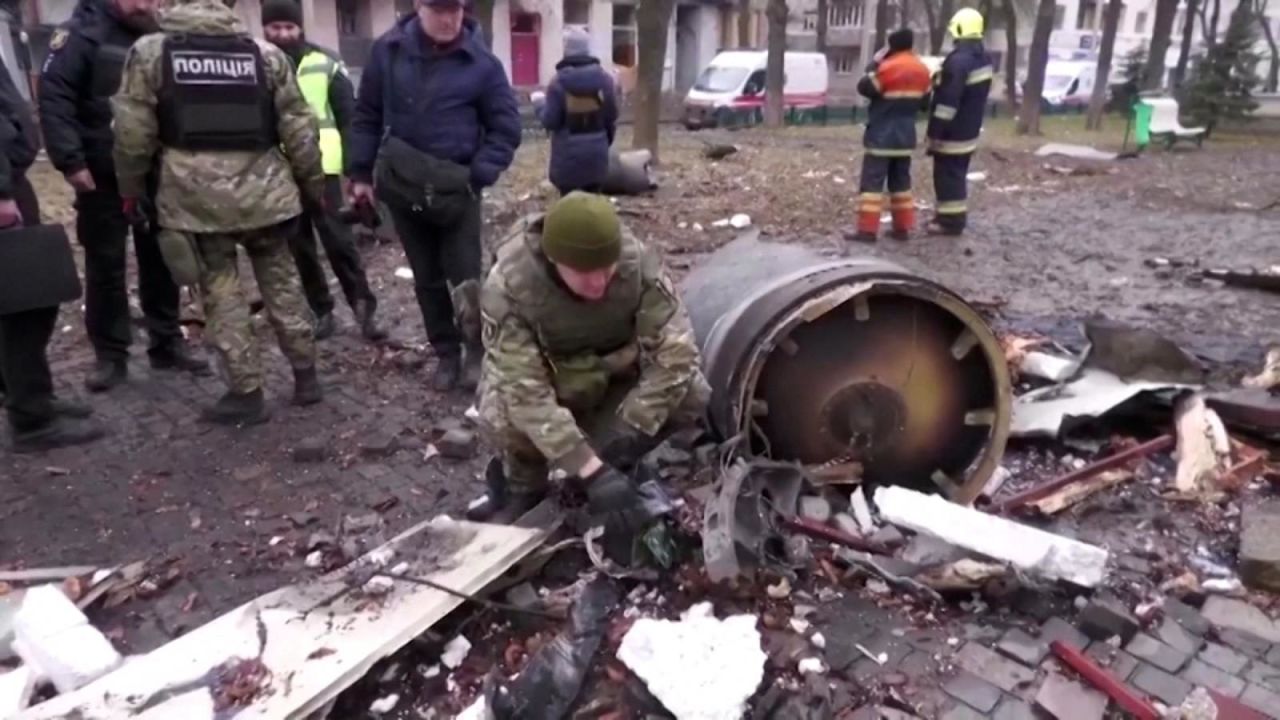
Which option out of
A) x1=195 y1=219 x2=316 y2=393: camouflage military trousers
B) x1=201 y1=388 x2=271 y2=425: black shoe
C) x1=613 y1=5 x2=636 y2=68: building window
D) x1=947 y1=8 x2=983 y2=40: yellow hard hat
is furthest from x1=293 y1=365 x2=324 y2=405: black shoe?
x1=613 y1=5 x2=636 y2=68: building window

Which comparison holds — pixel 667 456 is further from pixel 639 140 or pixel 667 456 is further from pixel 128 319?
pixel 639 140

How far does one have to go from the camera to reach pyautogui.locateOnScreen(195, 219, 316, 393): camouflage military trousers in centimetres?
443

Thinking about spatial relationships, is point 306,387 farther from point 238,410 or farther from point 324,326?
point 324,326

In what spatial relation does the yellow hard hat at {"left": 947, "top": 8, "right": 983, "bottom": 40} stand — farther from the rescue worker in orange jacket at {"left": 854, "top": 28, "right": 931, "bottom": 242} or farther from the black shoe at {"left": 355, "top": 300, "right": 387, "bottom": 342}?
the black shoe at {"left": 355, "top": 300, "right": 387, "bottom": 342}

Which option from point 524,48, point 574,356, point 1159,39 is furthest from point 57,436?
point 524,48

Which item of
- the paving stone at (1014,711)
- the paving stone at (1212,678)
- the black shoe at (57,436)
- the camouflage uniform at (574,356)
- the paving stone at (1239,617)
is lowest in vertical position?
the paving stone at (1212,678)

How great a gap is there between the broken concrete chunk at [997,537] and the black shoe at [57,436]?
11.3 feet

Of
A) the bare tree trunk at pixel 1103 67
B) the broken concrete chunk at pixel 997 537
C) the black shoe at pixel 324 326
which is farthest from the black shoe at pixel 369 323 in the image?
the bare tree trunk at pixel 1103 67

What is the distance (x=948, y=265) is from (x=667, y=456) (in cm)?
469

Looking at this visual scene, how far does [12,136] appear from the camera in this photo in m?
4.13

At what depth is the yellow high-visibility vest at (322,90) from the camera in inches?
221

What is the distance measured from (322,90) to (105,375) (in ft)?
6.42

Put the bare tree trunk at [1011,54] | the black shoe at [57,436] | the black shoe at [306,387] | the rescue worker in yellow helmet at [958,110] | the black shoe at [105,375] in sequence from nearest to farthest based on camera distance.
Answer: the black shoe at [57,436] < the black shoe at [306,387] < the black shoe at [105,375] < the rescue worker in yellow helmet at [958,110] < the bare tree trunk at [1011,54]

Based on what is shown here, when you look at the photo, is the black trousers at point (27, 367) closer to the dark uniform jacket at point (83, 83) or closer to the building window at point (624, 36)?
the dark uniform jacket at point (83, 83)
